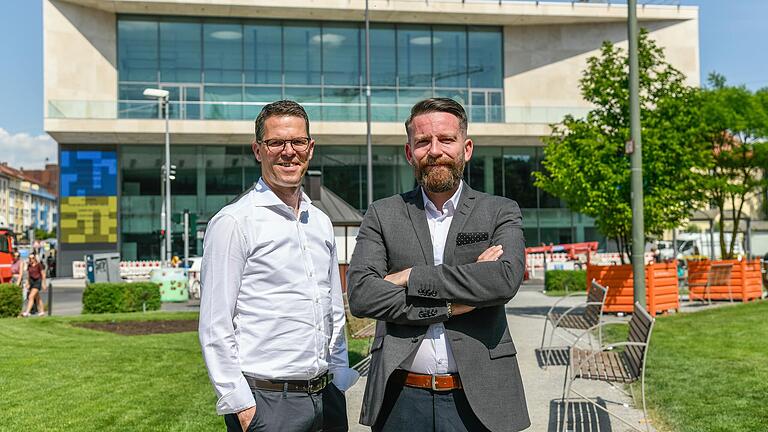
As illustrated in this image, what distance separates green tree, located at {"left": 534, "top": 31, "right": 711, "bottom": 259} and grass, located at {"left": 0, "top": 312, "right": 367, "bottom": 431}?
242 inches

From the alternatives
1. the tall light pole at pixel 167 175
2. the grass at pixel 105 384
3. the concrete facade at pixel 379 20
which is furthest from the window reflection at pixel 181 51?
the grass at pixel 105 384

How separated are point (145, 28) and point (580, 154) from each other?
32.5 metres

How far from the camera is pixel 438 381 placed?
316cm

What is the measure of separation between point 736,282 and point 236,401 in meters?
19.4

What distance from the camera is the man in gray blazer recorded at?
3.14 meters

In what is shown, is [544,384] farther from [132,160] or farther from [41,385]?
[132,160]

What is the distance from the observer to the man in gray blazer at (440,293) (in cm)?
314

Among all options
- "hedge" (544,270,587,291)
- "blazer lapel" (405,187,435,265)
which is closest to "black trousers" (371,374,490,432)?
"blazer lapel" (405,187,435,265)

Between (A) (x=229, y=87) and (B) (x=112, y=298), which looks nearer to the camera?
(B) (x=112, y=298)

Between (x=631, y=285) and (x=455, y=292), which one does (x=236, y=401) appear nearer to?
(x=455, y=292)

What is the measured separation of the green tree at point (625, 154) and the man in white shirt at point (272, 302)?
42.5 ft

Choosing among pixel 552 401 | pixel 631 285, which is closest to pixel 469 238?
pixel 552 401

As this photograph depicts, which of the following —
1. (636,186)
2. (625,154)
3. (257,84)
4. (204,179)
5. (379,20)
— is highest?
(379,20)

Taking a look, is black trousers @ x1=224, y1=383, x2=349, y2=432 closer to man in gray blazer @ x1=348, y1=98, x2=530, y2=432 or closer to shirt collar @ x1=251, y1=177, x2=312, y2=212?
man in gray blazer @ x1=348, y1=98, x2=530, y2=432
